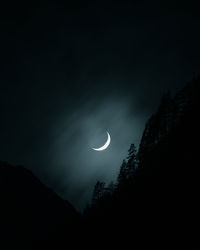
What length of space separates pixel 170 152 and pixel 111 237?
1142 cm

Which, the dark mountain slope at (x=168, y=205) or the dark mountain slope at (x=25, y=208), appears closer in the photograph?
the dark mountain slope at (x=168, y=205)

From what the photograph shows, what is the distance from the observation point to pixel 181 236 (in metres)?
10.0

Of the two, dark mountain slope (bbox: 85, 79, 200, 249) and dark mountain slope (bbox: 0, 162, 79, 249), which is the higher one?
dark mountain slope (bbox: 0, 162, 79, 249)

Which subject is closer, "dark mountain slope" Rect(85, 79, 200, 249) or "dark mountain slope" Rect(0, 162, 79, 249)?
"dark mountain slope" Rect(85, 79, 200, 249)

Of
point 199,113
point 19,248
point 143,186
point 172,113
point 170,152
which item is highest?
point 172,113

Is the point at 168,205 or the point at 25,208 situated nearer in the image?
the point at 168,205

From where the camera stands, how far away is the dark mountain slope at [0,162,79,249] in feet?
355

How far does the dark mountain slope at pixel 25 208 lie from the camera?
355 ft

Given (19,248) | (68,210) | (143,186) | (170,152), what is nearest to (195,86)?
(170,152)

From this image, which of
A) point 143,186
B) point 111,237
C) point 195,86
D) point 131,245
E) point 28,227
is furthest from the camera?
point 28,227

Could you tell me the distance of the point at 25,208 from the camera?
131 m

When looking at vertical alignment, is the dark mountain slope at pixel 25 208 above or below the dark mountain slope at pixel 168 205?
above

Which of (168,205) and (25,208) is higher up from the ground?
(25,208)

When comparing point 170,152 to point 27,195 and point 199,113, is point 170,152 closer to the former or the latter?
point 199,113
